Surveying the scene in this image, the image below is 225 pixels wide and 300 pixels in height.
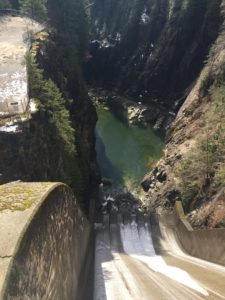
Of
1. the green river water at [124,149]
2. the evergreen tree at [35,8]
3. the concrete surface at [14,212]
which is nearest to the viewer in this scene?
the concrete surface at [14,212]

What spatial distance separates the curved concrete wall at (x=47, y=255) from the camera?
28.5ft

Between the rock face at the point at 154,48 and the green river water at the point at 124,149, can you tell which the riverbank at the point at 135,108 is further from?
the green river water at the point at 124,149

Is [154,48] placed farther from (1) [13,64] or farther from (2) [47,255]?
(2) [47,255]

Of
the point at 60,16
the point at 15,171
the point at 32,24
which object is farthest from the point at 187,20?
the point at 15,171

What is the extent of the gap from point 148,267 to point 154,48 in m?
46.2

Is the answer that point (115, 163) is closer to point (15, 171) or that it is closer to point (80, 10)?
point (80, 10)

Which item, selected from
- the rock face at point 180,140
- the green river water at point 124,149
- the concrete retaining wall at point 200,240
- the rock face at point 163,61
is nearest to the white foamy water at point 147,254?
the concrete retaining wall at point 200,240

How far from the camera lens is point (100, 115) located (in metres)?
59.1

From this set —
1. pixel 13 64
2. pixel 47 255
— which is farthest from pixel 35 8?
pixel 47 255

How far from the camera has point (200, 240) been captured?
23.0 metres

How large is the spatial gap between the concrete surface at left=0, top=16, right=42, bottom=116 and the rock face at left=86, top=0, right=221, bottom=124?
22.5m

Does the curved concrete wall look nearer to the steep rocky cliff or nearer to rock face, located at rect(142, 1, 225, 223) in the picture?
the steep rocky cliff

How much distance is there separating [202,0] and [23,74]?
1401 inches

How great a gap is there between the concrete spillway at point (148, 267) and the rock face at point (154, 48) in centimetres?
2721
